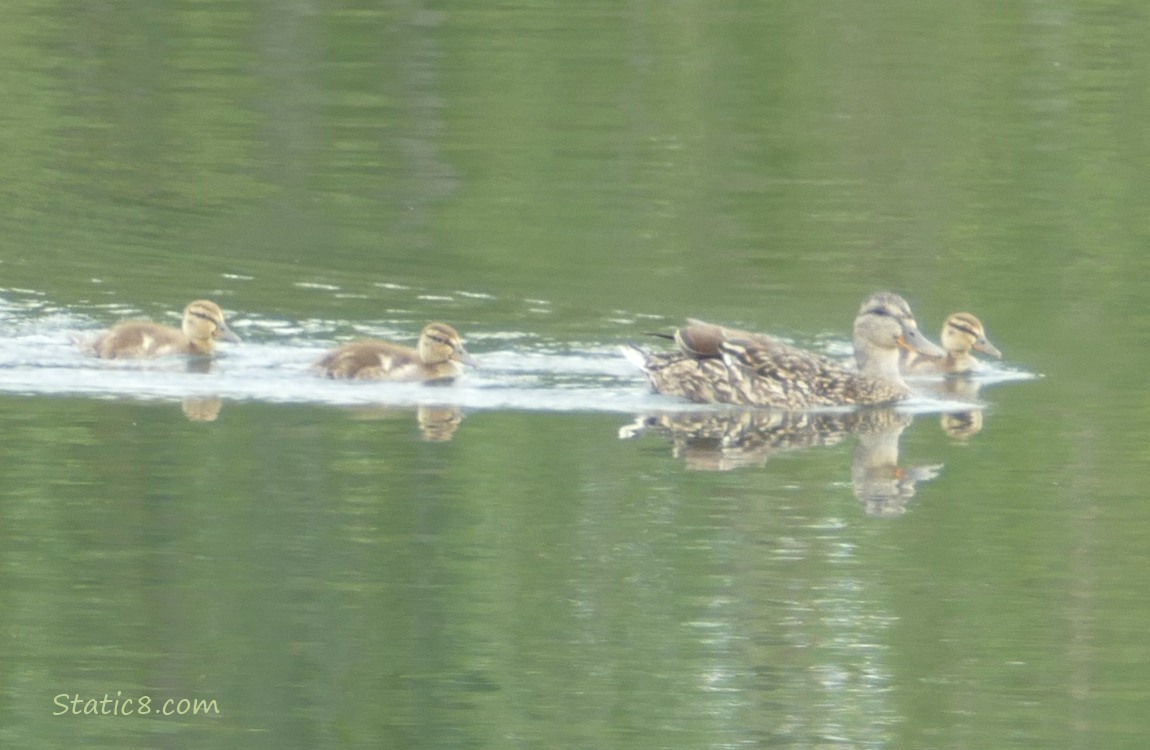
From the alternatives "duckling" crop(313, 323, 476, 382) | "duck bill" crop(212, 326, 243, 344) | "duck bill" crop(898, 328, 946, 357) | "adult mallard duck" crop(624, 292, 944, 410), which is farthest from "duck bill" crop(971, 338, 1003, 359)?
"duck bill" crop(212, 326, 243, 344)

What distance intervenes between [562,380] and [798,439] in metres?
1.18

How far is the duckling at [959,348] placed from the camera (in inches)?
412

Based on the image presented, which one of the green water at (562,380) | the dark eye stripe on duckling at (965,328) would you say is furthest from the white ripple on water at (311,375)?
the dark eye stripe on duckling at (965,328)

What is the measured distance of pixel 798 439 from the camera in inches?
365

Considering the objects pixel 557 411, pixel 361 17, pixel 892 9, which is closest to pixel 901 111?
pixel 892 9

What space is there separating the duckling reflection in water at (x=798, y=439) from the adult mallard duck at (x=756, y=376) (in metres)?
0.07

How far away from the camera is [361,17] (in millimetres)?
19938

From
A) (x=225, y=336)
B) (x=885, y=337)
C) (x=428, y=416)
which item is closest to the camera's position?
(x=428, y=416)

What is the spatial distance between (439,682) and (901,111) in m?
10.7

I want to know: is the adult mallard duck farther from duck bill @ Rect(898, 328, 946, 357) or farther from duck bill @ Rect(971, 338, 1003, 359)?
duck bill @ Rect(971, 338, 1003, 359)

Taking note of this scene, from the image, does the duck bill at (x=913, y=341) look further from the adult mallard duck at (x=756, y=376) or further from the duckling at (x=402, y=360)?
the duckling at (x=402, y=360)

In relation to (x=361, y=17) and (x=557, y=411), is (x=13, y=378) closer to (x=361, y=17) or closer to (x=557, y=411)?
(x=557, y=411)

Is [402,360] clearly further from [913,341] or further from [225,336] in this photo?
[913,341]

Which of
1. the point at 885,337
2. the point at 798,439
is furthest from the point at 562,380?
the point at 885,337
